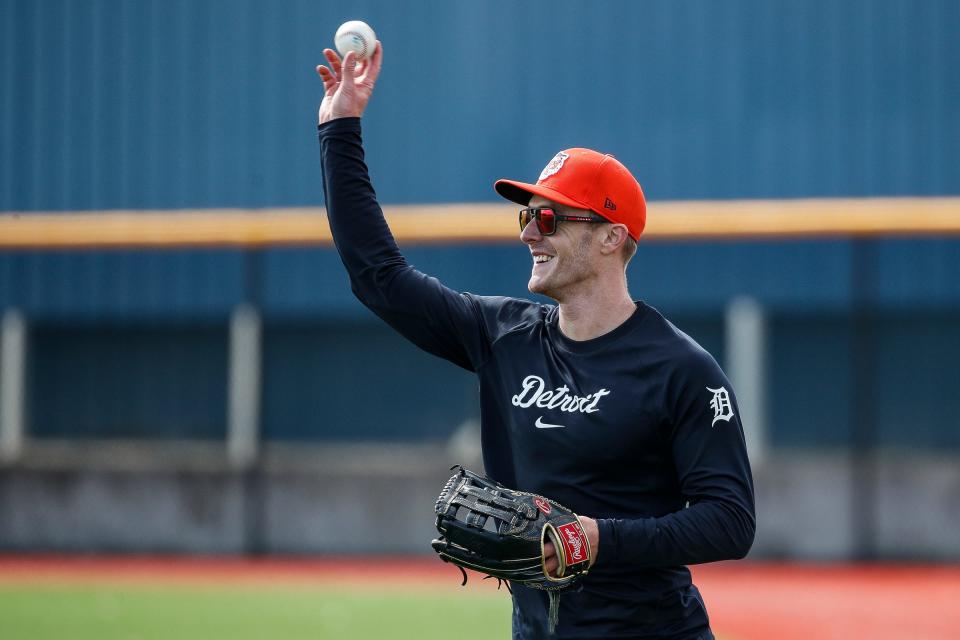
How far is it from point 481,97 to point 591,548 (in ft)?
33.9

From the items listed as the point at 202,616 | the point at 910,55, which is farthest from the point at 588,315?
the point at 910,55

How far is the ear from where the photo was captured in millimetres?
3430

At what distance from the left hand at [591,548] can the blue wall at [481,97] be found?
9563mm

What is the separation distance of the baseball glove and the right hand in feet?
3.30

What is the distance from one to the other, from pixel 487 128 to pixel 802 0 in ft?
11.0

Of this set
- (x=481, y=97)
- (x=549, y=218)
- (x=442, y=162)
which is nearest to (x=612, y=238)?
(x=549, y=218)

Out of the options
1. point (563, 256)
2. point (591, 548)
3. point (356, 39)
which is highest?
point (356, 39)

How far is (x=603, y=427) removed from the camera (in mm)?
3191

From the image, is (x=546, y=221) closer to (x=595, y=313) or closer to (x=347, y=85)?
(x=595, y=313)

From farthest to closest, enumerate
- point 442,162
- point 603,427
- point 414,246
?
1. point 442,162
2. point 414,246
3. point 603,427

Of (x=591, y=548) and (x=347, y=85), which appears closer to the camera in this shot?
(x=591, y=548)

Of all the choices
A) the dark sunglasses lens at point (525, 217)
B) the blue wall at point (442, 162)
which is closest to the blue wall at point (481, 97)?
the blue wall at point (442, 162)

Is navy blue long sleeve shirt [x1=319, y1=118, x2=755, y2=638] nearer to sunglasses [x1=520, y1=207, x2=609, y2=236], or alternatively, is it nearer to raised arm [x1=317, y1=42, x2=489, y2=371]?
raised arm [x1=317, y1=42, x2=489, y2=371]

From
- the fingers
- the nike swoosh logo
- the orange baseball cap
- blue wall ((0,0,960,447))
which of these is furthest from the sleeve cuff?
blue wall ((0,0,960,447))
